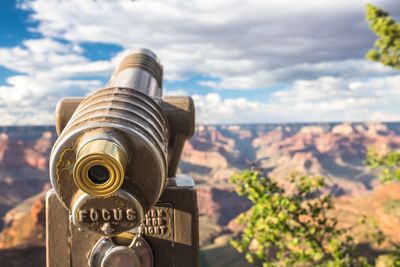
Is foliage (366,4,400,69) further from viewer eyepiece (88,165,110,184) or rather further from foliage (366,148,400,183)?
viewer eyepiece (88,165,110,184)

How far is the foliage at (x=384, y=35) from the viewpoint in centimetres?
1452

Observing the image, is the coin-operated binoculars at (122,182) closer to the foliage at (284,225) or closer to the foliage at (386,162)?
the foliage at (284,225)

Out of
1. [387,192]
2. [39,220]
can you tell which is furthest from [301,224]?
[387,192]

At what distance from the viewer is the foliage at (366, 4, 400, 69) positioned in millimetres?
14525

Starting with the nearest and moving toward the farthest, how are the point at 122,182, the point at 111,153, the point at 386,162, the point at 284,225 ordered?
the point at 111,153 < the point at 122,182 < the point at 284,225 < the point at 386,162

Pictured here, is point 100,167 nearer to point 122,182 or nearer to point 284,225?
point 122,182

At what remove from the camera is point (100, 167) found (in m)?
2.73

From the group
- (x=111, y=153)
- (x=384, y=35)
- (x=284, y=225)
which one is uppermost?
(x=384, y=35)

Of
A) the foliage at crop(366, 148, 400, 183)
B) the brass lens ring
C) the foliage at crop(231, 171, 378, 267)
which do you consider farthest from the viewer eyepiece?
the foliage at crop(366, 148, 400, 183)

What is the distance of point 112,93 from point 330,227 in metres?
8.88

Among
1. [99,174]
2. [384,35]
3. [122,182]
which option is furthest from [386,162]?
[99,174]

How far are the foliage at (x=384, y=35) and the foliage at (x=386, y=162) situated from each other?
116 inches

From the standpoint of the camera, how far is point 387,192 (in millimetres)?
105938

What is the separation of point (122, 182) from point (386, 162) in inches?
530
